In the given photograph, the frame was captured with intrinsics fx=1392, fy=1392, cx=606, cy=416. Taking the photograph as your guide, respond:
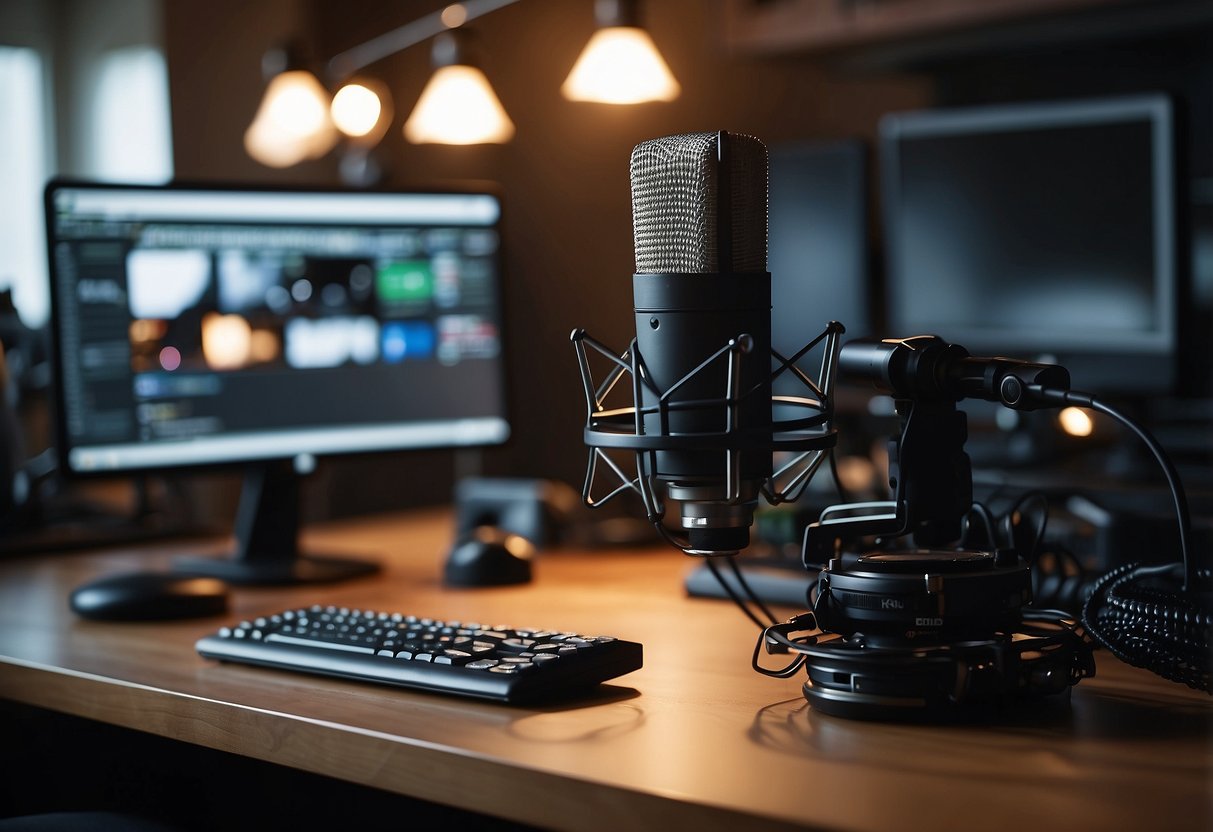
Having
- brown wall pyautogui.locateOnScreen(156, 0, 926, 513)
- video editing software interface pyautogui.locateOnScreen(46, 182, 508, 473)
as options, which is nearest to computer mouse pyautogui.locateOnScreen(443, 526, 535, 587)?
video editing software interface pyautogui.locateOnScreen(46, 182, 508, 473)

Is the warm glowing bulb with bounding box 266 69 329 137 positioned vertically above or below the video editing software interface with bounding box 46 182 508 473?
above

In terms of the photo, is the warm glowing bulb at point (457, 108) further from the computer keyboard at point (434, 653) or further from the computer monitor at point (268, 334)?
the computer keyboard at point (434, 653)

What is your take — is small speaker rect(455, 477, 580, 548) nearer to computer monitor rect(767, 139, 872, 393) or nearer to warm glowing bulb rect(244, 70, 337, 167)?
computer monitor rect(767, 139, 872, 393)

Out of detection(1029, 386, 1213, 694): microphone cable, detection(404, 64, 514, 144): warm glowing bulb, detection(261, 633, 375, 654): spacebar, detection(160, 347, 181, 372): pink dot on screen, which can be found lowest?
detection(261, 633, 375, 654): spacebar

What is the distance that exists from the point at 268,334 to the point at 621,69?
0.54m

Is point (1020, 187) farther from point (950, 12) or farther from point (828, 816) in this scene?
point (828, 816)

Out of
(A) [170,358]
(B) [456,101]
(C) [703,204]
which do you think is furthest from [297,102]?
(C) [703,204]

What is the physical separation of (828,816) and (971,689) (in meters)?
0.19

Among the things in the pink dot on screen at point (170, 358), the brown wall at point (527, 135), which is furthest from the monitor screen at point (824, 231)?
the pink dot on screen at point (170, 358)

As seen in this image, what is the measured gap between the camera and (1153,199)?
1815 millimetres

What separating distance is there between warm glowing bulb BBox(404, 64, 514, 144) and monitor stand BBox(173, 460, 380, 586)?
0.51 metres

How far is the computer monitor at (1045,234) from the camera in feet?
5.97

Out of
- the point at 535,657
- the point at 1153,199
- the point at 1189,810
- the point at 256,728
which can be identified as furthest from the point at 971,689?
the point at 1153,199

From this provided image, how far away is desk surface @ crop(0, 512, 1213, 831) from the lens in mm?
717
